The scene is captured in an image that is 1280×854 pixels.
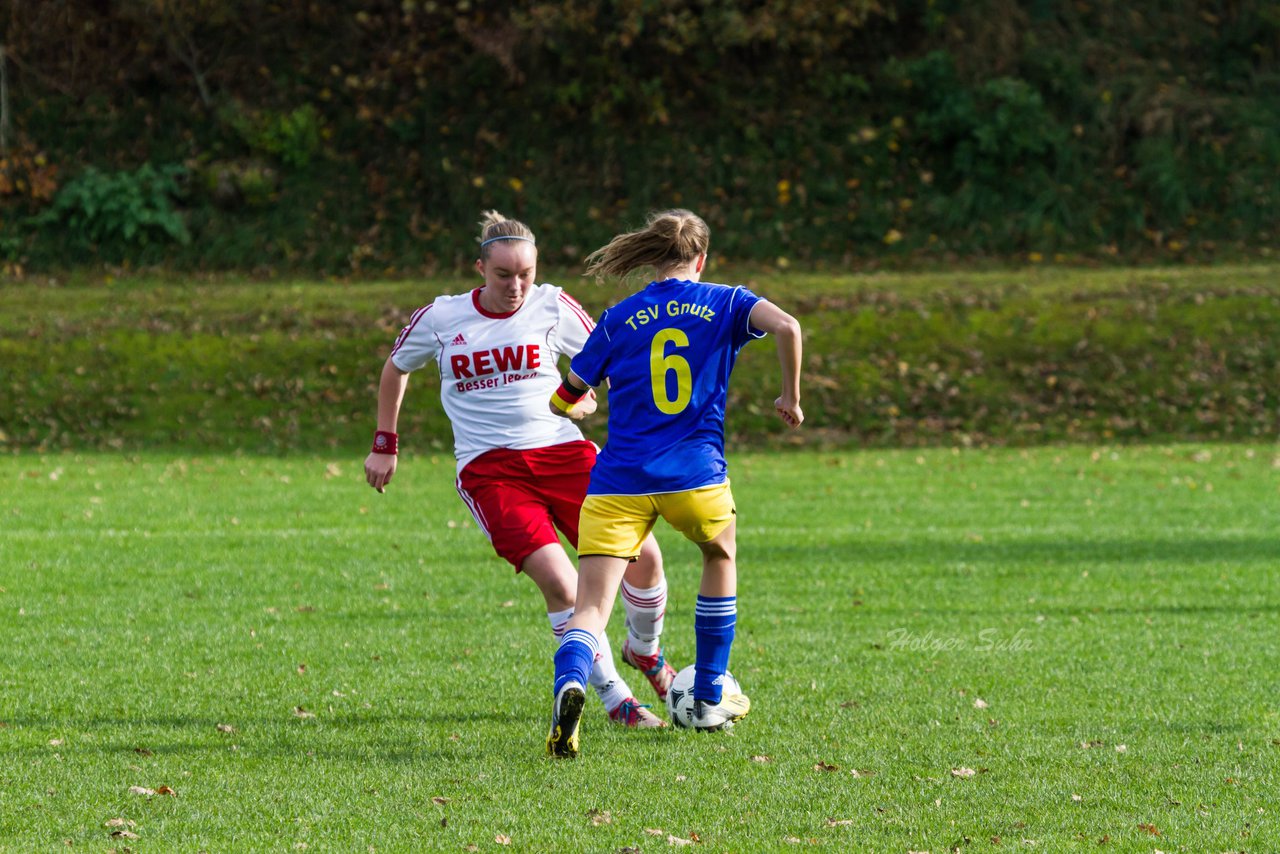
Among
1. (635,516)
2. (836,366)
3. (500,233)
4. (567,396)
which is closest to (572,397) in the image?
(567,396)

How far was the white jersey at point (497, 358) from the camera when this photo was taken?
21.0 feet

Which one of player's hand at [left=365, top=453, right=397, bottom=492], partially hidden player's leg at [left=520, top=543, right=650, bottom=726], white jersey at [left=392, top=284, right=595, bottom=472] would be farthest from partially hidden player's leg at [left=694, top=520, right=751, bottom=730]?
player's hand at [left=365, top=453, right=397, bottom=492]

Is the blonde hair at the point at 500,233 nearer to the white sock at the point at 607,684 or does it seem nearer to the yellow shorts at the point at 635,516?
the yellow shorts at the point at 635,516

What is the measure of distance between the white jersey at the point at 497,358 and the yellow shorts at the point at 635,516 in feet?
2.65

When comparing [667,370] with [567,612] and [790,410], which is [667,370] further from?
[567,612]

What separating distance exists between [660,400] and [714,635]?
39.2 inches

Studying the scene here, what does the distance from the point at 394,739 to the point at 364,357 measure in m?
15.7

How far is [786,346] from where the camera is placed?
18.0ft

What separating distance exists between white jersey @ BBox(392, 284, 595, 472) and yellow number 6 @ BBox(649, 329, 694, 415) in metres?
0.82

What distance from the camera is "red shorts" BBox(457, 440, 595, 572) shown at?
246 inches

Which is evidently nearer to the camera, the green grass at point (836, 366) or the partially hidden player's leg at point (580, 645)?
the partially hidden player's leg at point (580, 645)

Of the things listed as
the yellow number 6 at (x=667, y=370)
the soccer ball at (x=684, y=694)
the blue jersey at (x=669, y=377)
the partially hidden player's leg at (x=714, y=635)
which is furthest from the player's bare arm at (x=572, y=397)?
the soccer ball at (x=684, y=694)

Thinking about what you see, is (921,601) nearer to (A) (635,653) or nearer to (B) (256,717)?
(A) (635,653)

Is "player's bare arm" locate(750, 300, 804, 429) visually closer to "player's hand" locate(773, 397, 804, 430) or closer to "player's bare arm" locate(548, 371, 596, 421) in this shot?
"player's hand" locate(773, 397, 804, 430)
